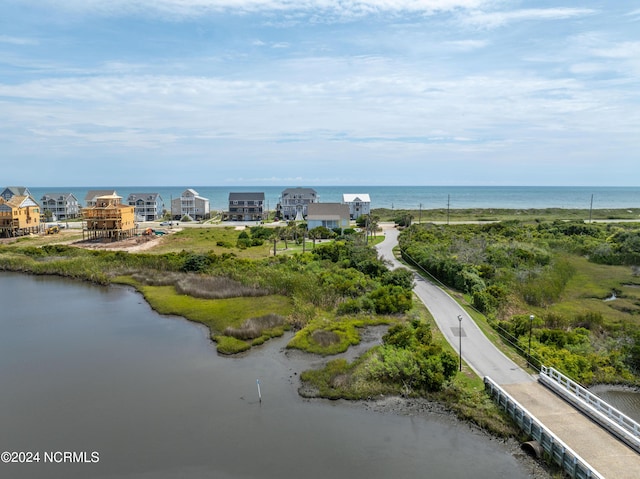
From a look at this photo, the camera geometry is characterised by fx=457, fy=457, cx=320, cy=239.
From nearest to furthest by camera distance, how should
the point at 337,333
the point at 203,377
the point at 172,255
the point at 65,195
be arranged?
the point at 203,377, the point at 337,333, the point at 172,255, the point at 65,195

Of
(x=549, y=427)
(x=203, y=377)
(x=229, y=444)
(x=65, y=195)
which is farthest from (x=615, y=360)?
(x=65, y=195)

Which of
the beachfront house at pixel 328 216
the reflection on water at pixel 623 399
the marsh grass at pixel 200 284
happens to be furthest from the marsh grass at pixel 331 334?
the beachfront house at pixel 328 216

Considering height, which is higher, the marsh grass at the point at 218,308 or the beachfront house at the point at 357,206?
the beachfront house at the point at 357,206

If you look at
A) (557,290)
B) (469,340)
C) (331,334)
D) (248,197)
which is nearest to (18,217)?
(248,197)

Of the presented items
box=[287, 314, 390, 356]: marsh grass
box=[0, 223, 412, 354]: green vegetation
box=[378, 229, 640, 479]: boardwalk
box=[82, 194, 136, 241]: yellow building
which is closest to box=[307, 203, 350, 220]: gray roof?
box=[0, 223, 412, 354]: green vegetation

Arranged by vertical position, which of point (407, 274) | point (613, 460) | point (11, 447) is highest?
point (407, 274)

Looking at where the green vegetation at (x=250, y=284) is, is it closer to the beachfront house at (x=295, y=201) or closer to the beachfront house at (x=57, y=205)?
the beachfront house at (x=295, y=201)

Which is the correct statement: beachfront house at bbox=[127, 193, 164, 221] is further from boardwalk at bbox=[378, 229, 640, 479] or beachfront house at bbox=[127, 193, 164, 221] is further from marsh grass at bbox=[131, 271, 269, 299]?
boardwalk at bbox=[378, 229, 640, 479]

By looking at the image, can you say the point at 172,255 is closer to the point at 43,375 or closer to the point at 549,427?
the point at 43,375
